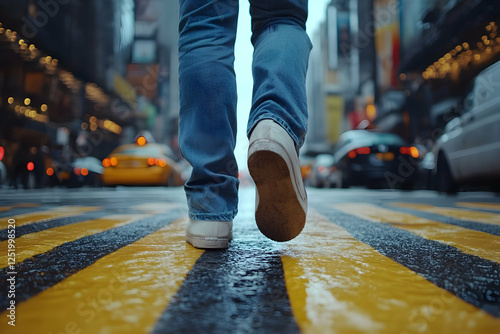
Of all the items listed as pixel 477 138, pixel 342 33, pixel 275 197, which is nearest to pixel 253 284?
pixel 275 197

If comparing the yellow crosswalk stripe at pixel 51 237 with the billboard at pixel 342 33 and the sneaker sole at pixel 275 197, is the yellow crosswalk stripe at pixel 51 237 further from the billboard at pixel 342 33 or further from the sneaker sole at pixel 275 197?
the billboard at pixel 342 33

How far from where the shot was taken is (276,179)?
1.48 metres

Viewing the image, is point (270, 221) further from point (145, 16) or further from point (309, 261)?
point (145, 16)

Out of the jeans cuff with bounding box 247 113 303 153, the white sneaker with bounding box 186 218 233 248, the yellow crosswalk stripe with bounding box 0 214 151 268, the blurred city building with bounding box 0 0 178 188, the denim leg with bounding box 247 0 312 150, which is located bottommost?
the yellow crosswalk stripe with bounding box 0 214 151 268

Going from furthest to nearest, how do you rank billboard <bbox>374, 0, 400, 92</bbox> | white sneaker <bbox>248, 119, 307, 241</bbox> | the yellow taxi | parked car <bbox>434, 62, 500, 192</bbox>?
billboard <bbox>374, 0, 400, 92</bbox>, the yellow taxi, parked car <bbox>434, 62, 500, 192</bbox>, white sneaker <bbox>248, 119, 307, 241</bbox>

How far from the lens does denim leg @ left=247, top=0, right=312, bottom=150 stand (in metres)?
1.62

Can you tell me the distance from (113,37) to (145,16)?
1415 cm

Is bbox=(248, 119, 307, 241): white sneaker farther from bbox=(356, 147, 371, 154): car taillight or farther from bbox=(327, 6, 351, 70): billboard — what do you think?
bbox=(327, 6, 351, 70): billboard

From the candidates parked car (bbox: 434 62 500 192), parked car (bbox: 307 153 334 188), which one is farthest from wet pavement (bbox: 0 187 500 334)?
parked car (bbox: 307 153 334 188)

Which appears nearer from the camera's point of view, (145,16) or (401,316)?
(401,316)

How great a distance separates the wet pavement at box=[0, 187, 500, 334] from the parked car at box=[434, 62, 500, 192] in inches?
148

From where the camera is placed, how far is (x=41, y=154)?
1317 centimetres

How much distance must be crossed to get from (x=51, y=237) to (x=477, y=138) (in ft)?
17.6

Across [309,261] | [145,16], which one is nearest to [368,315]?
[309,261]
